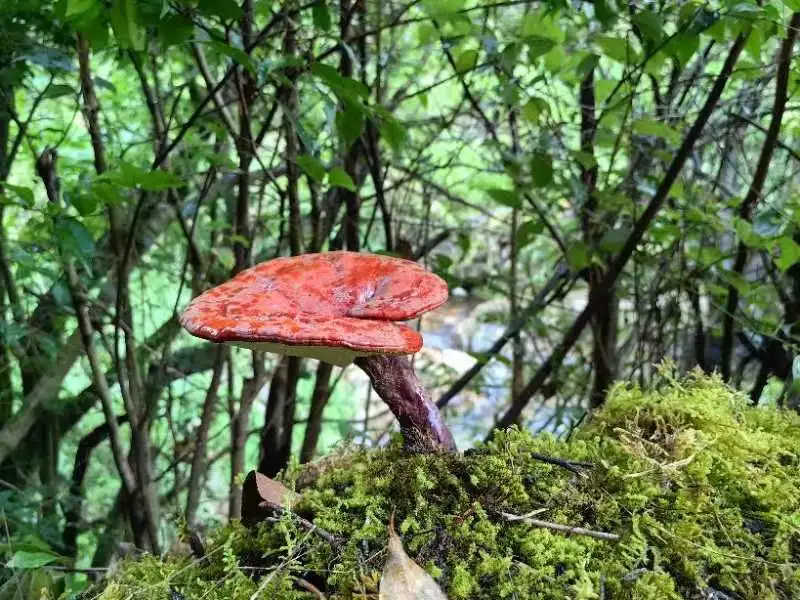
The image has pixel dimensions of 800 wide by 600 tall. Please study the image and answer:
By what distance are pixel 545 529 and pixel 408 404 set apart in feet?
1.18

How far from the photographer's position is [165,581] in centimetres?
93

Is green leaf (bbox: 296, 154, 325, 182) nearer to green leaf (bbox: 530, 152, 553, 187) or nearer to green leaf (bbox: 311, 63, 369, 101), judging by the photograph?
green leaf (bbox: 311, 63, 369, 101)

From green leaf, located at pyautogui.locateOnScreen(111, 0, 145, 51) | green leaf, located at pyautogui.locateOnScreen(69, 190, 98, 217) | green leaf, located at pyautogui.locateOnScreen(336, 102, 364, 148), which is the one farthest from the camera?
green leaf, located at pyautogui.locateOnScreen(336, 102, 364, 148)

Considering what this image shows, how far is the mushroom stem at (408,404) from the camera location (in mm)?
1156

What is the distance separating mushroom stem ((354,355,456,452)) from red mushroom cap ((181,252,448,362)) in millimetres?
152

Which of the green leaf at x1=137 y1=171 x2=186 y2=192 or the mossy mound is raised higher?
the green leaf at x1=137 y1=171 x2=186 y2=192

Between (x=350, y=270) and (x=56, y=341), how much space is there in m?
1.78

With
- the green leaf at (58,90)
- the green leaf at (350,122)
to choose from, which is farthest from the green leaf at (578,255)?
the green leaf at (58,90)

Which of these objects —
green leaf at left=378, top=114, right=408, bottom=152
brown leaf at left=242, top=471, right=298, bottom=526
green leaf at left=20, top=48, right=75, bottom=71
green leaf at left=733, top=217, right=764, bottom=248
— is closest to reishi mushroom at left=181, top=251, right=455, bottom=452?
brown leaf at left=242, top=471, right=298, bottom=526

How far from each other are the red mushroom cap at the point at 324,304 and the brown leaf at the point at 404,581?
30 centimetres

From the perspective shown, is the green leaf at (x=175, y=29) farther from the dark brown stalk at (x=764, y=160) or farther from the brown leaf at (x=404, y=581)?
the dark brown stalk at (x=764, y=160)

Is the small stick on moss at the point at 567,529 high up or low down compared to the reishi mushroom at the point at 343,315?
down

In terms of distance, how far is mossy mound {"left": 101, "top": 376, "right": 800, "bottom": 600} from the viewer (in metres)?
0.84

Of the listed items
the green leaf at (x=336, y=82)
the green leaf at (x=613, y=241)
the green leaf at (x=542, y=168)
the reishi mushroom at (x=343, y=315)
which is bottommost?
the green leaf at (x=613, y=241)
